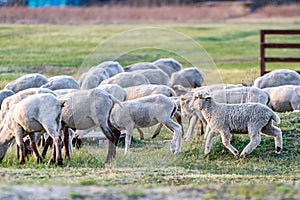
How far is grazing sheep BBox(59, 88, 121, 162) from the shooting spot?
11805 millimetres

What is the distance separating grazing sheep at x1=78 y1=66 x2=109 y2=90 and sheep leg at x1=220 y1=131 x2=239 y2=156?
548 centimetres

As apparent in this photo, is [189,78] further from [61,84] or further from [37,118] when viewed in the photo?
[37,118]

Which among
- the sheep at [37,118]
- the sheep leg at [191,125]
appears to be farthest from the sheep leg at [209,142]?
the sheep at [37,118]

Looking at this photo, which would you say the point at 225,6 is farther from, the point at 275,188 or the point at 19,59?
the point at 275,188

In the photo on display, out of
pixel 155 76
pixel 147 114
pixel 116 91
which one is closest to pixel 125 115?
pixel 147 114

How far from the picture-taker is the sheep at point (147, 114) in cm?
1265

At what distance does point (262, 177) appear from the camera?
1007 centimetres

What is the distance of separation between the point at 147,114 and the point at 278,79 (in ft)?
19.6

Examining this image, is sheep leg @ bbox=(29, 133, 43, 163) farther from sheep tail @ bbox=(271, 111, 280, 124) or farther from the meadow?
sheep tail @ bbox=(271, 111, 280, 124)

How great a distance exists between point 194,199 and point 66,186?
144 centimetres

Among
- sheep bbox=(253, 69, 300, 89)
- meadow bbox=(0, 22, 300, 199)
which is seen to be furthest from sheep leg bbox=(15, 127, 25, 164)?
sheep bbox=(253, 69, 300, 89)

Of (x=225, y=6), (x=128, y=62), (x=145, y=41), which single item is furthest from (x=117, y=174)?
(x=225, y=6)

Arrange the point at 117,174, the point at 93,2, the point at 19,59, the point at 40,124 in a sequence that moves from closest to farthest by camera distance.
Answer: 1. the point at 117,174
2. the point at 40,124
3. the point at 19,59
4. the point at 93,2

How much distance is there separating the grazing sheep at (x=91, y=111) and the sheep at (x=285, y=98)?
4897 millimetres
